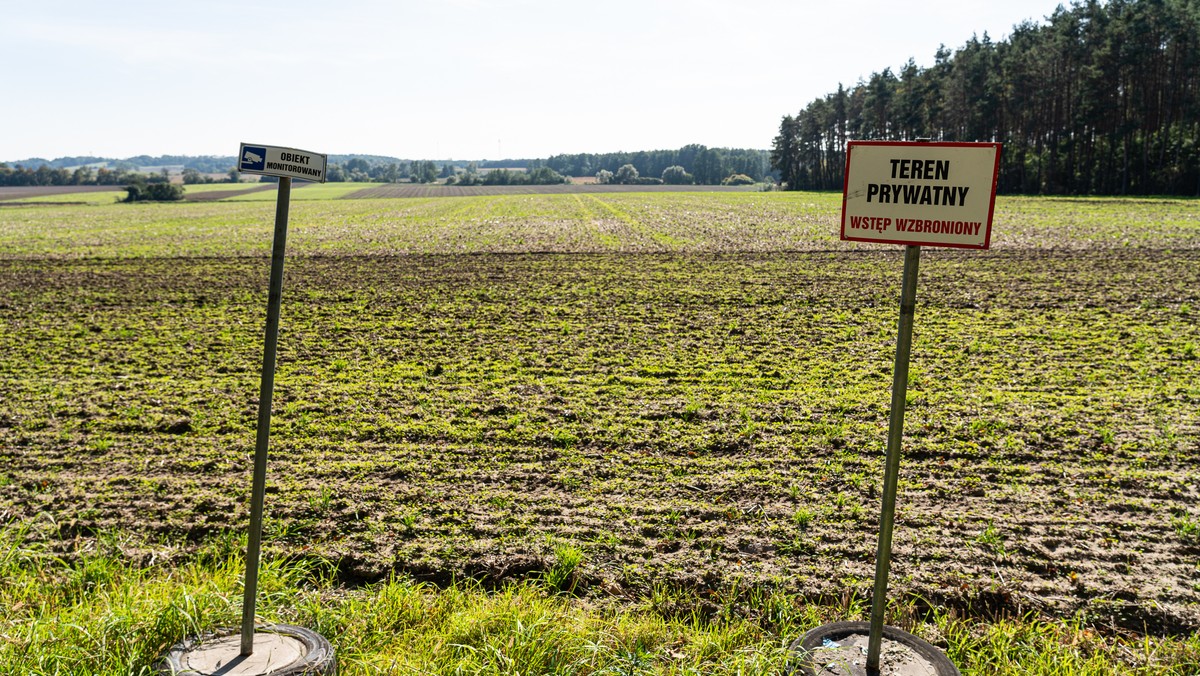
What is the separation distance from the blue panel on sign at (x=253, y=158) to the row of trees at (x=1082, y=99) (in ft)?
164

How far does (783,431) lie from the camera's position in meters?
7.75

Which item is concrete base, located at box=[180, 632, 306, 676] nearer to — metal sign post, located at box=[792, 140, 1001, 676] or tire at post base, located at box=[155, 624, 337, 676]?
tire at post base, located at box=[155, 624, 337, 676]

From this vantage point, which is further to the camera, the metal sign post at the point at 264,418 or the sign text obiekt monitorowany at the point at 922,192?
the metal sign post at the point at 264,418

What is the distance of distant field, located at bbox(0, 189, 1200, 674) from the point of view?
5.18m

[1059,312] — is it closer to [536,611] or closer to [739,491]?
[739,491]

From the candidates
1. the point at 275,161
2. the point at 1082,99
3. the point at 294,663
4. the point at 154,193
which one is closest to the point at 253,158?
the point at 275,161

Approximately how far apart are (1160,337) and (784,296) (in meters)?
6.26

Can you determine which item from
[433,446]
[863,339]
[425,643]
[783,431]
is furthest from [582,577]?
[863,339]

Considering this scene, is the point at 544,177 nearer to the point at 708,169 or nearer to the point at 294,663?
the point at 708,169

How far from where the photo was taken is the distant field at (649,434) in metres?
5.18

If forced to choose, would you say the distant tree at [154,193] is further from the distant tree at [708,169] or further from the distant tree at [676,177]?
the distant tree at [708,169]

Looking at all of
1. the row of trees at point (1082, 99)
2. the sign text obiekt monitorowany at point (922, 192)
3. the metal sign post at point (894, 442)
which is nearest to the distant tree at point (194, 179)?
the row of trees at point (1082, 99)

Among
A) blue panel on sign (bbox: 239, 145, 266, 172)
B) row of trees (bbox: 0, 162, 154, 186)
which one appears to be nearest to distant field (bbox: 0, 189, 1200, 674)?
blue panel on sign (bbox: 239, 145, 266, 172)

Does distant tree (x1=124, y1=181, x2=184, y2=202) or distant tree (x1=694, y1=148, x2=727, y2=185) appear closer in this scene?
distant tree (x1=124, y1=181, x2=184, y2=202)
